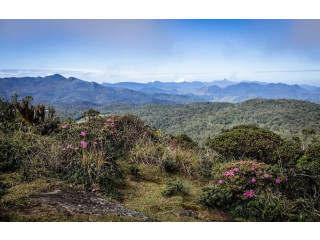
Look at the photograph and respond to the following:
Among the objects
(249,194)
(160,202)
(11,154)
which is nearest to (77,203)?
(160,202)

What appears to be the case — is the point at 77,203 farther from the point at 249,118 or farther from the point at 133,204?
the point at 249,118

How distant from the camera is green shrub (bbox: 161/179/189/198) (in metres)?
3.98

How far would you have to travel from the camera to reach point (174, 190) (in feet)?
13.5

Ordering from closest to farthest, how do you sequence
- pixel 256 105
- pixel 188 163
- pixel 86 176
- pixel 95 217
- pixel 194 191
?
pixel 95 217 → pixel 86 176 → pixel 194 191 → pixel 188 163 → pixel 256 105

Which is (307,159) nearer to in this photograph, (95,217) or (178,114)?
(95,217)

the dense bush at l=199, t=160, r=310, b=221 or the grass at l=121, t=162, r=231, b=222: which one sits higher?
the dense bush at l=199, t=160, r=310, b=221

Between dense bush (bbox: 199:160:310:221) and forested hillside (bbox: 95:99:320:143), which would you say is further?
forested hillside (bbox: 95:99:320:143)

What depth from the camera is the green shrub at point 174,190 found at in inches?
157

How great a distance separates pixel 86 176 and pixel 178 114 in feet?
297

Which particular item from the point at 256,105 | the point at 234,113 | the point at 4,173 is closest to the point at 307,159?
the point at 4,173

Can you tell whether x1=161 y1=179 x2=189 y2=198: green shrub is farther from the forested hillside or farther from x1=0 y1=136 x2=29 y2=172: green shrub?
the forested hillside

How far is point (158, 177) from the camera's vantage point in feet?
16.3

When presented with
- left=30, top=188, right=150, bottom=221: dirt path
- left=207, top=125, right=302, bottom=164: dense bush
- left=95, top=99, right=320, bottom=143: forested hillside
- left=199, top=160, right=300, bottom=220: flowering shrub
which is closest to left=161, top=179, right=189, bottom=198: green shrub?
left=199, top=160, right=300, bottom=220: flowering shrub

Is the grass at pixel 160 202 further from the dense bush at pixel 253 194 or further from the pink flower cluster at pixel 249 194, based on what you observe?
the pink flower cluster at pixel 249 194
